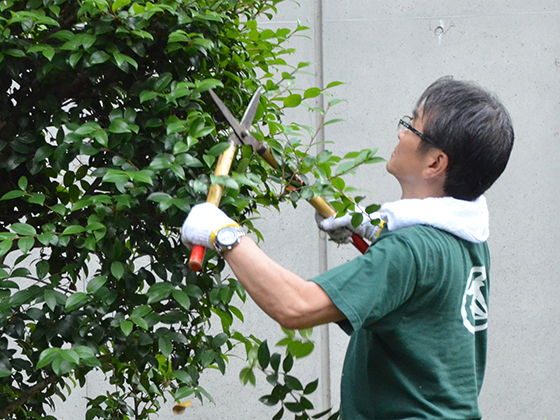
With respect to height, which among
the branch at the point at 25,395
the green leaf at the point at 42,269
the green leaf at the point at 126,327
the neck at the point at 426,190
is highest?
the neck at the point at 426,190

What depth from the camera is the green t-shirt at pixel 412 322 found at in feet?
Result: 3.61

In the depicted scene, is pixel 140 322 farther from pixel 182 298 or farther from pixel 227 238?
pixel 227 238

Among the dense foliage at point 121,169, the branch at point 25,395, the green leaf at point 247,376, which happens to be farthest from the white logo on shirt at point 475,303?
the branch at point 25,395

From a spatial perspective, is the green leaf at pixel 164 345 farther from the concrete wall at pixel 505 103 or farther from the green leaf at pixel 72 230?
the concrete wall at pixel 505 103

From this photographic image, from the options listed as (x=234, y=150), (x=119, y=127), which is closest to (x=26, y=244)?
(x=119, y=127)

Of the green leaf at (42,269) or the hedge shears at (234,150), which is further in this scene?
the green leaf at (42,269)

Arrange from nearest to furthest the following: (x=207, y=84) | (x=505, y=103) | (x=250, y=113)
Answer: (x=207, y=84)
(x=250, y=113)
(x=505, y=103)

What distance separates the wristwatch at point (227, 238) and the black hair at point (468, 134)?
0.50 meters

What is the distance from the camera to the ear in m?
1.33

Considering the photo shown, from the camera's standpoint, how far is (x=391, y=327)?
1201 millimetres

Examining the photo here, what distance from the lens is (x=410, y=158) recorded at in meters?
1.38

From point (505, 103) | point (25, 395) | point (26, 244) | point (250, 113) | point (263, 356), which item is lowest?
point (25, 395)

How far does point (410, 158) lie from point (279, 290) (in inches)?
18.9

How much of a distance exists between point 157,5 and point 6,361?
730 mm
